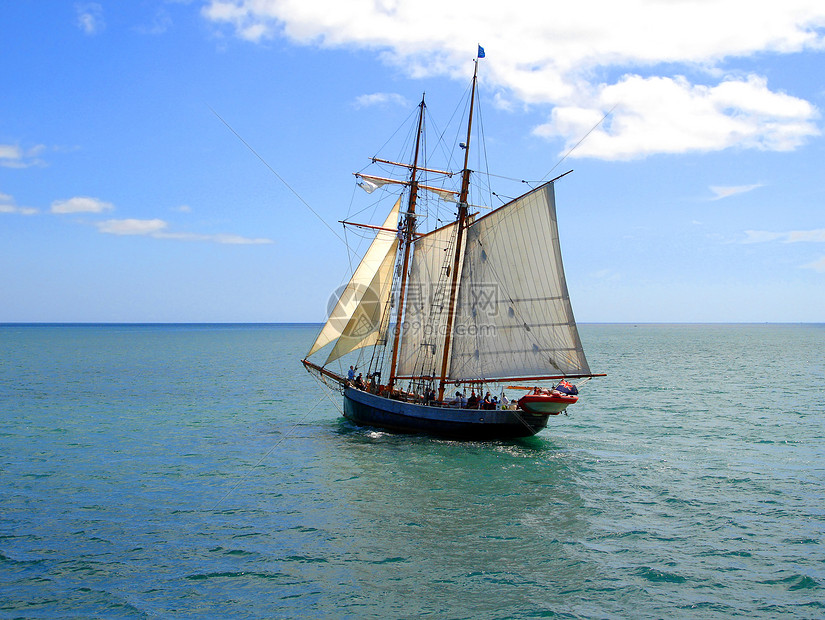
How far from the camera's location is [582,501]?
2350 centimetres

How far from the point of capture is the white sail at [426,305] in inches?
1537

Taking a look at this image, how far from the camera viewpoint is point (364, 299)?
130ft

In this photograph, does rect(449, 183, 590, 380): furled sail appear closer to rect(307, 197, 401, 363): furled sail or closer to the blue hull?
the blue hull

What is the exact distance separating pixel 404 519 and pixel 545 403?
14172mm

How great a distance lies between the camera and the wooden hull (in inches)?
1310

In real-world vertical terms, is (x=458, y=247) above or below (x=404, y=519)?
above

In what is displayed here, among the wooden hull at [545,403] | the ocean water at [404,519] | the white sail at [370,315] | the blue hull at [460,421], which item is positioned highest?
the white sail at [370,315]

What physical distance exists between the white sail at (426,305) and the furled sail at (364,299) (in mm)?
1694

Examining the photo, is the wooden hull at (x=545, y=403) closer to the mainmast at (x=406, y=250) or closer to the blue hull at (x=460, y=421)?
the blue hull at (x=460, y=421)

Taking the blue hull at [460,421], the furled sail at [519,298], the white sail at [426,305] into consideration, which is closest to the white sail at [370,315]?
the white sail at [426,305]

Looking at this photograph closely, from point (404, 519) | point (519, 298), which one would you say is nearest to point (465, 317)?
point (519, 298)

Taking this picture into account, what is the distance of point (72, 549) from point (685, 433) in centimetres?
3132

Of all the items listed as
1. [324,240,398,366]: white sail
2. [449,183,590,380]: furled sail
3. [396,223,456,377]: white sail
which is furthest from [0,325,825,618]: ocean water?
[396,223,456,377]: white sail

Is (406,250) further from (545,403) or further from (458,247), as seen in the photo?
(545,403)
